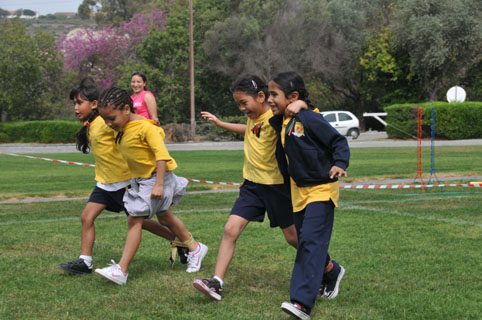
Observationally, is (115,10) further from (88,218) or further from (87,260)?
(87,260)

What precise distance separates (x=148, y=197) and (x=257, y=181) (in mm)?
957

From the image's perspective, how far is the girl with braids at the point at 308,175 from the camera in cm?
442

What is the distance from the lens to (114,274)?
5.27m

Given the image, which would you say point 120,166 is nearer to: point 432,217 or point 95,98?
point 95,98

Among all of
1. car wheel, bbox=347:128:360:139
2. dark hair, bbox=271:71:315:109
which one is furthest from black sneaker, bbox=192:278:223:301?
car wheel, bbox=347:128:360:139

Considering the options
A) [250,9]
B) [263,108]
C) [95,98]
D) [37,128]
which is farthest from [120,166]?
[250,9]

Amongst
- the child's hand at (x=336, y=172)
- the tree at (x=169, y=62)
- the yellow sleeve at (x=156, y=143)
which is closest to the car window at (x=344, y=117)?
the tree at (x=169, y=62)

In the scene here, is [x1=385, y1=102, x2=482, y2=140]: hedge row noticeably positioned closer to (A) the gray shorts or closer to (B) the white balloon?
(B) the white balloon

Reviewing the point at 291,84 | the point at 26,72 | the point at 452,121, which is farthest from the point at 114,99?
the point at 26,72

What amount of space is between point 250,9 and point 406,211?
36253 mm

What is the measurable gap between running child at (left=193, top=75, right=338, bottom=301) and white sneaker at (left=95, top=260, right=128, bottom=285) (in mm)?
810

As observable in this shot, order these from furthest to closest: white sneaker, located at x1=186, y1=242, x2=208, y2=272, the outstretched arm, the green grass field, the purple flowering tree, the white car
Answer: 1. the purple flowering tree
2. the white car
3. the outstretched arm
4. white sneaker, located at x1=186, y1=242, x2=208, y2=272
5. the green grass field

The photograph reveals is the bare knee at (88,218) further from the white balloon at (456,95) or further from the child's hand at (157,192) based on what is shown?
the white balloon at (456,95)

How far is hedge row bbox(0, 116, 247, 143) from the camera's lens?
36.8 meters
